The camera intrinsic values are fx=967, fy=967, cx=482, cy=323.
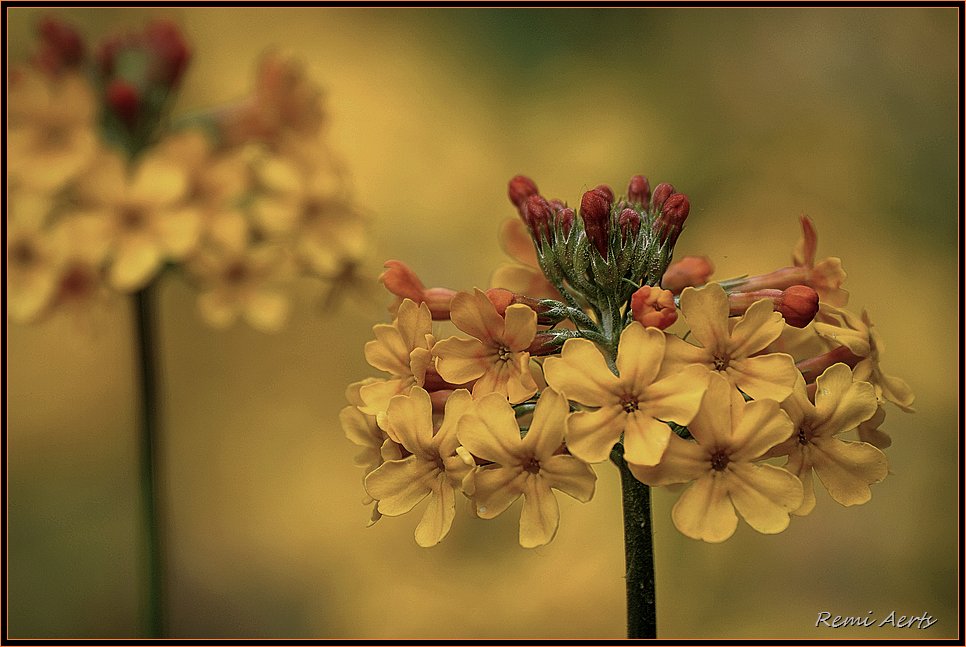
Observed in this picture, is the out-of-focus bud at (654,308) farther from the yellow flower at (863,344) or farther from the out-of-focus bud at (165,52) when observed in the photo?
the out-of-focus bud at (165,52)

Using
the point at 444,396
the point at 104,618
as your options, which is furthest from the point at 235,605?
the point at 444,396

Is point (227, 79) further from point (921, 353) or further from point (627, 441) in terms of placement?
point (627, 441)

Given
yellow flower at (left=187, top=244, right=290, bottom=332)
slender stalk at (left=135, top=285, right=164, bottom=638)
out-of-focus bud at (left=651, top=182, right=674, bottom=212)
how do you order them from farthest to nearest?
yellow flower at (left=187, top=244, right=290, bottom=332) → slender stalk at (left=135, top=285, right=164, bottom=638) → out-of-focus bud at (left=651, top=182, right=674, bottom=212)

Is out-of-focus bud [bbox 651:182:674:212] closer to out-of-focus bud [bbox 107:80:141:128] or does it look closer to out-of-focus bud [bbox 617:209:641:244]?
out-of-focus bud [bbox 617:209:641:244]

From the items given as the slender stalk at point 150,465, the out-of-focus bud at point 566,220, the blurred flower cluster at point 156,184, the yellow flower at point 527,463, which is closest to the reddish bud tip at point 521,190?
the out-of-focus bud at point 566,220

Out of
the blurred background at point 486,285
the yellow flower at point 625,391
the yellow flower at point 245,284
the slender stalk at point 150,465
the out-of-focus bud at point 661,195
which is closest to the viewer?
the yellow flower at point 625,391

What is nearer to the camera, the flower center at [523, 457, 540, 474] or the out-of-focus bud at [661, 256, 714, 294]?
the flower center at [523, 457, 540, 474]

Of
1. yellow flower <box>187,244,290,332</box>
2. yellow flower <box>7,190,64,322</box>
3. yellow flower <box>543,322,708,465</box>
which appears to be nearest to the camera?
yellow flower <box>543,322,708,465</box>

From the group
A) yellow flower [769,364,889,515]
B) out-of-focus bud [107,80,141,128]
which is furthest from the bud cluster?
out-of-focus bud [107,80,141,128]
